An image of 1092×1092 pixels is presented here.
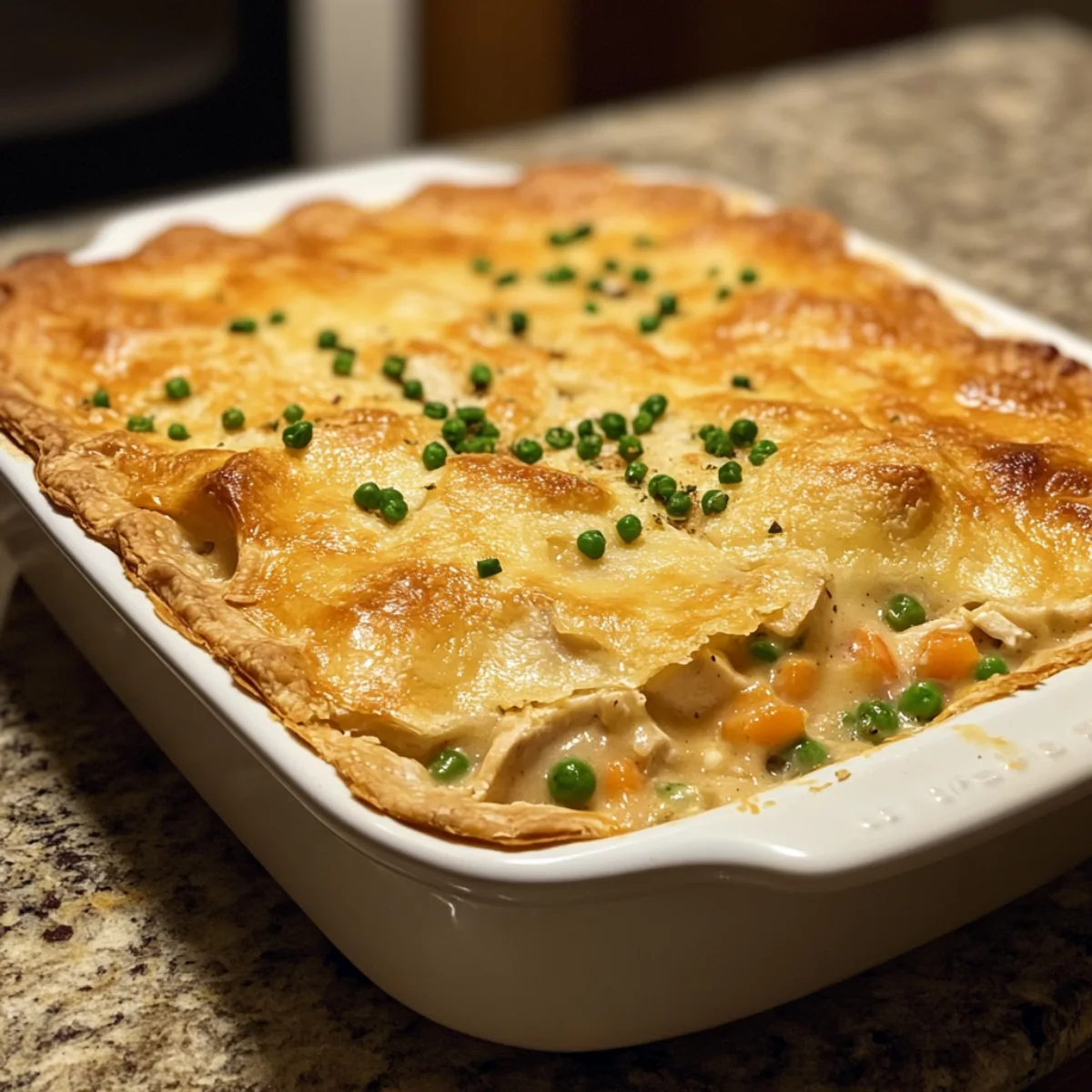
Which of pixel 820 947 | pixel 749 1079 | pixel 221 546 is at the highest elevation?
pixel 221 546

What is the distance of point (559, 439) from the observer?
207 centimetres

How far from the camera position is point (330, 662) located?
1594 millimetres

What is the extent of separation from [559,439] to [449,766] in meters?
0.68

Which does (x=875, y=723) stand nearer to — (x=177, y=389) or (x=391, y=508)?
(x=391, y=508)

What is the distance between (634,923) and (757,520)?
0.65m

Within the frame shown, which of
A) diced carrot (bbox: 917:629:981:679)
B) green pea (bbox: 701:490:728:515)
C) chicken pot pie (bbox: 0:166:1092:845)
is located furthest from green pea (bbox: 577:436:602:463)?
diced carrot (bbox: 917:629:981:679)

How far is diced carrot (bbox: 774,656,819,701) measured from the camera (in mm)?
1670

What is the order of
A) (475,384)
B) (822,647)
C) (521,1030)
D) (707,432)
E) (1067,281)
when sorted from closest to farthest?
Result: (521,1030)
(822,647)
(707,432)
(475,384)
(1067,281)

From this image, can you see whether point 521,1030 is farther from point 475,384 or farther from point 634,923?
point 475,384

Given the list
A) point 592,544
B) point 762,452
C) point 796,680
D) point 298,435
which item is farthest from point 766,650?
point 298,435

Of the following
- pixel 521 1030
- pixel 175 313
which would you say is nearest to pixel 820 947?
pixel 521 1030

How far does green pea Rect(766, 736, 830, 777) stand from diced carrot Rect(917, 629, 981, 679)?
18 centimetres

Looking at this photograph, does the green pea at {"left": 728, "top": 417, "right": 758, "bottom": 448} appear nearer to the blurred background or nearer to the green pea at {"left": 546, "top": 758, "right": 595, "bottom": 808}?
the green pea at {"left": 546, "top": 758, "right": 595, "bottom": 808}

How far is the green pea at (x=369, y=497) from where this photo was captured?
1836mm
